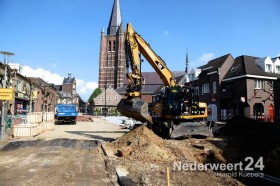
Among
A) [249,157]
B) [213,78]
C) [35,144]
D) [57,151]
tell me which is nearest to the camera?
[249,157]

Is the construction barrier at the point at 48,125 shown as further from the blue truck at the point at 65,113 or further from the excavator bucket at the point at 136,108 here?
the excavator bucket at the point at 136,108

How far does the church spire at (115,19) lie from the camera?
97.8 m

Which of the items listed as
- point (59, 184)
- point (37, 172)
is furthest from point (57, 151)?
point (59, 184)

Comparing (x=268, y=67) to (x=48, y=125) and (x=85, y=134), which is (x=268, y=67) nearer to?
(x=85, y=134)

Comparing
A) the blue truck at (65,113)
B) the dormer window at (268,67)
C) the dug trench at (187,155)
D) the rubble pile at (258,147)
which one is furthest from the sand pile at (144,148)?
the dormer window at (268,67)

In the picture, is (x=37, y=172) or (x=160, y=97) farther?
(x=160, y=97)

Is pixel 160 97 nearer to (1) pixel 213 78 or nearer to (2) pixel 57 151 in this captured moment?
(2) pixel 57 151

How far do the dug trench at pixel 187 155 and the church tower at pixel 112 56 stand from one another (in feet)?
292

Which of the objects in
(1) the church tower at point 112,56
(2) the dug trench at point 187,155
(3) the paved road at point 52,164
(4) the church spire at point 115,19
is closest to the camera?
(3) the paved road at point 52,164

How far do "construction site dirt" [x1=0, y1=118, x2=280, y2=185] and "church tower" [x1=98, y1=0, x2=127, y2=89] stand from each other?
87.8 metres

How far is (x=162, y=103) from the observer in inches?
612

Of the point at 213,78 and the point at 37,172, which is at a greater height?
the point at 213,78

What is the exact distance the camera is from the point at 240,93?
1358 inches

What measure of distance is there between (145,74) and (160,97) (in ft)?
282
